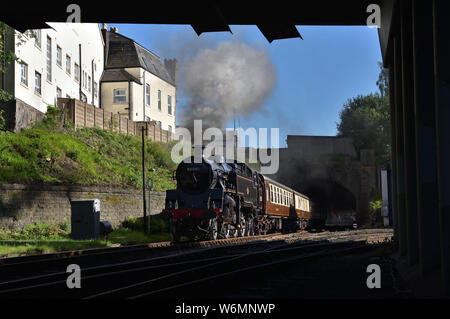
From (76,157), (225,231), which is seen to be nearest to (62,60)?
(76,157)

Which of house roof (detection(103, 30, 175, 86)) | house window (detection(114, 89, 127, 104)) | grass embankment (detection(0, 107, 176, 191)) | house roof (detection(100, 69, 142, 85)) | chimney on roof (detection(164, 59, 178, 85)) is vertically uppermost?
chimney on roof (detection(164, 59, 178, 85))

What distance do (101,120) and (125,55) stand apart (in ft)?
36.9

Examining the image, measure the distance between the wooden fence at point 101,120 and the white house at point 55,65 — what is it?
128 centimetres

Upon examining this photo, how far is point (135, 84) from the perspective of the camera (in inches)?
1704

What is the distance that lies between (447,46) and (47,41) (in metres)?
30.5

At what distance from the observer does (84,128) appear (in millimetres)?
33594

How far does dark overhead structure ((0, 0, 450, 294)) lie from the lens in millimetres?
5641

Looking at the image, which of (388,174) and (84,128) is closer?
(388,174)

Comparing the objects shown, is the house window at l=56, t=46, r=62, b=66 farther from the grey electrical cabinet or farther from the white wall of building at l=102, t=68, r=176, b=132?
the grey electrical cabinet

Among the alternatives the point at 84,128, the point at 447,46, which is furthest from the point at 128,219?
the point at 447,46

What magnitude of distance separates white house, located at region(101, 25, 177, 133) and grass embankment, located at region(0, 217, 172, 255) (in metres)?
16.5

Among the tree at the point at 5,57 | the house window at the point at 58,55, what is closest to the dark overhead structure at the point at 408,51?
the tree at the point at 5,57

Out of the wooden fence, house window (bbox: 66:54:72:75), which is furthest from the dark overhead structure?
house window (bbox: 66:54:72:75)

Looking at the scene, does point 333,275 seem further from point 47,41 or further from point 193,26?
point 47,41
